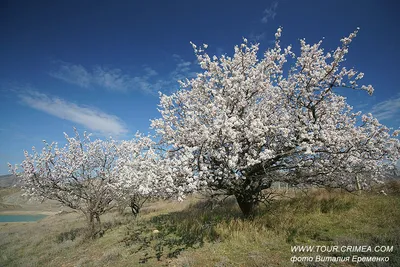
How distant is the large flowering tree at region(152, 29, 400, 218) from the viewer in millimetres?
7773

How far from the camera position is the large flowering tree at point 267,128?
7.77m

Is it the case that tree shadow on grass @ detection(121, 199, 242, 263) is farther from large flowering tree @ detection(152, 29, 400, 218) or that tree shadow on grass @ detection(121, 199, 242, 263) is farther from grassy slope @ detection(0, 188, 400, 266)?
large flowering tree @ detection(152, 29, 400, 218)

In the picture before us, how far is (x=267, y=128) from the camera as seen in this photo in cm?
747

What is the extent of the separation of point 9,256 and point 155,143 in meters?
14.6

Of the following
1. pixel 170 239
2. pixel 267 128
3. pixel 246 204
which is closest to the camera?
pixel 267 128

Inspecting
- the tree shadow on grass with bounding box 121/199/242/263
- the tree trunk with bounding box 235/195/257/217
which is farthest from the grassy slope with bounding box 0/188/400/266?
the tree trunk with bounding box 235/195/257/217

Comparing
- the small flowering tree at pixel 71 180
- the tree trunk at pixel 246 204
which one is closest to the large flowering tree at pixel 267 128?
the tree trunk at pixel 246 204

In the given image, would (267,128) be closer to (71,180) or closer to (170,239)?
(170,239)

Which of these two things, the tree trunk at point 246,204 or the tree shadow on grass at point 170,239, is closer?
the tree shadow on grass at point 170,239

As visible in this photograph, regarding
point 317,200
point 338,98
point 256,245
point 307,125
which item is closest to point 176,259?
point 256,245

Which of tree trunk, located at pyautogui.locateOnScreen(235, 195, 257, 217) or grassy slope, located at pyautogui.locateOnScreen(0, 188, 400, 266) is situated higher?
tree trunk, located at pyautogui.locateOnScreen(235, 195, 257, 217)

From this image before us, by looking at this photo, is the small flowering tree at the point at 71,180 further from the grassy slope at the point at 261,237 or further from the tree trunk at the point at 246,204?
the tree trunk at the point at 246,204

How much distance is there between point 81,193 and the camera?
49.4ft

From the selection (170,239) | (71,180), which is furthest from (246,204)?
(71,180)
